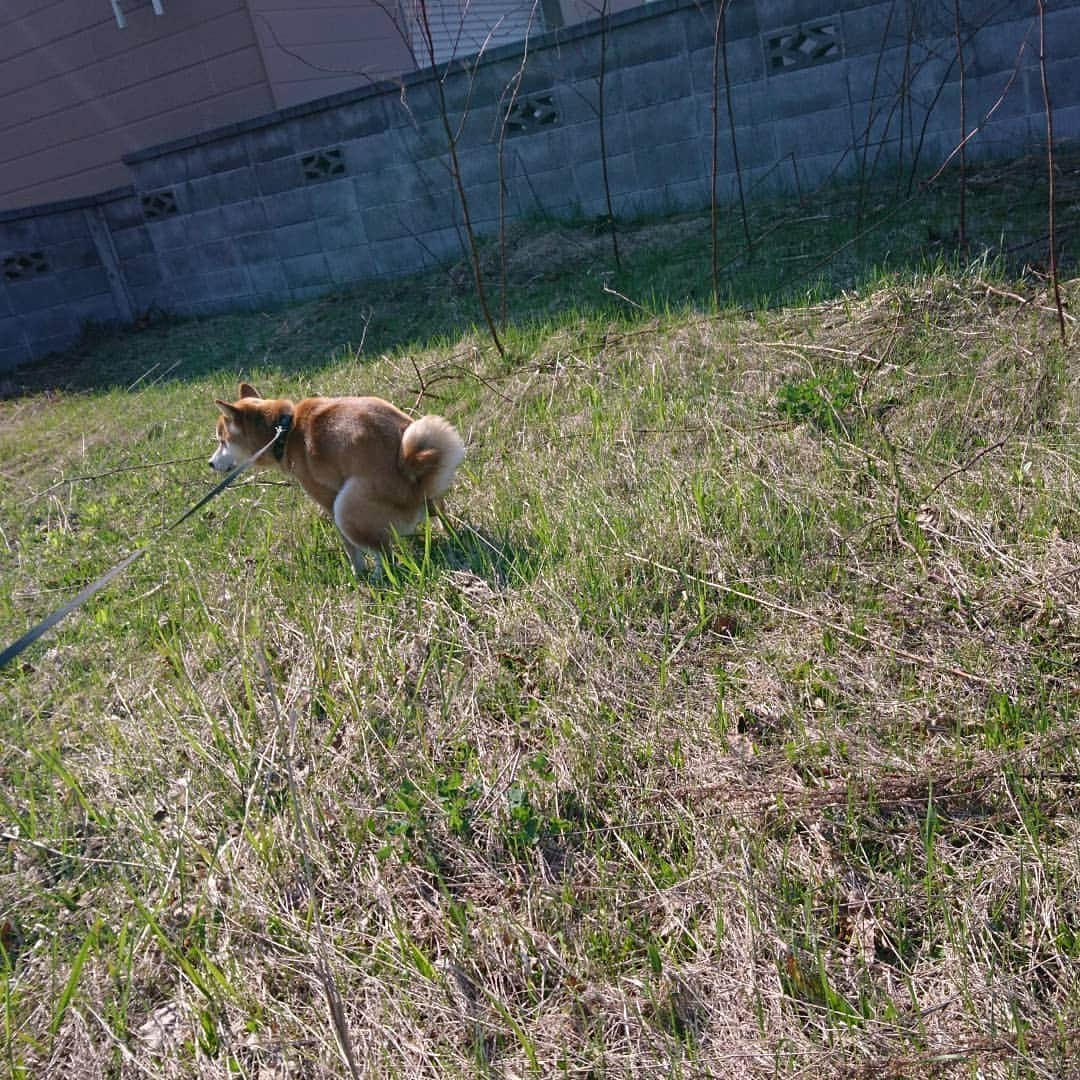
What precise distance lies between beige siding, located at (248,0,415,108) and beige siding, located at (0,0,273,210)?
6.7 inches

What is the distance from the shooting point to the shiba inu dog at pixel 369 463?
12.0 feet

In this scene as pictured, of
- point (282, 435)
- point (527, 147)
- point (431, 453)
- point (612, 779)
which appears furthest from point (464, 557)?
point (527, 147)

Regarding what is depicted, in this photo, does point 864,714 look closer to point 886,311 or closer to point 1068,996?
point 1068,996

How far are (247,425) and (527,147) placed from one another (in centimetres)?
475

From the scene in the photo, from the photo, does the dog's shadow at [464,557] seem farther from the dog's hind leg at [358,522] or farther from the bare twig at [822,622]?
the bare twig at [822,622]

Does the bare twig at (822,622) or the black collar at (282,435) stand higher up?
the black collar at (282,435)

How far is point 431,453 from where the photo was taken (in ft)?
11.9

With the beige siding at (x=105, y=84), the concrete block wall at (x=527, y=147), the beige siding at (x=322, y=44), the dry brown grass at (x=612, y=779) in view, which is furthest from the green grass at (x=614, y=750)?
the beige siding at (x=105, y=84)

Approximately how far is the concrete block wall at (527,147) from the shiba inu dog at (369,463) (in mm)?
2896

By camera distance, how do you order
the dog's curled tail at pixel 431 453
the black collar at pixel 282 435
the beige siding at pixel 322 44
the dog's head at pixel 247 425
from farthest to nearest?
the beige siding at pixel 322 44 < the dog's head at pixel 247 425 < the black collar at pixel 282 435 < the dog's curled tail at pixel 431 453

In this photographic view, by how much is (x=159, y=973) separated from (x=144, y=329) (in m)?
8.84

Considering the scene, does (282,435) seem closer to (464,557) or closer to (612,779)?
(464,557)

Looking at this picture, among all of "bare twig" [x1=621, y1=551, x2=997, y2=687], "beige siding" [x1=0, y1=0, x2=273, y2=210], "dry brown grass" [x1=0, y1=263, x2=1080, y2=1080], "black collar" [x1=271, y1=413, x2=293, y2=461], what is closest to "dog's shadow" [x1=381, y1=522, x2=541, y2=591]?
"dry brown grass" [x1=0, y1=263, x2=1080, y2=1080]

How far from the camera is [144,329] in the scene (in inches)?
381
